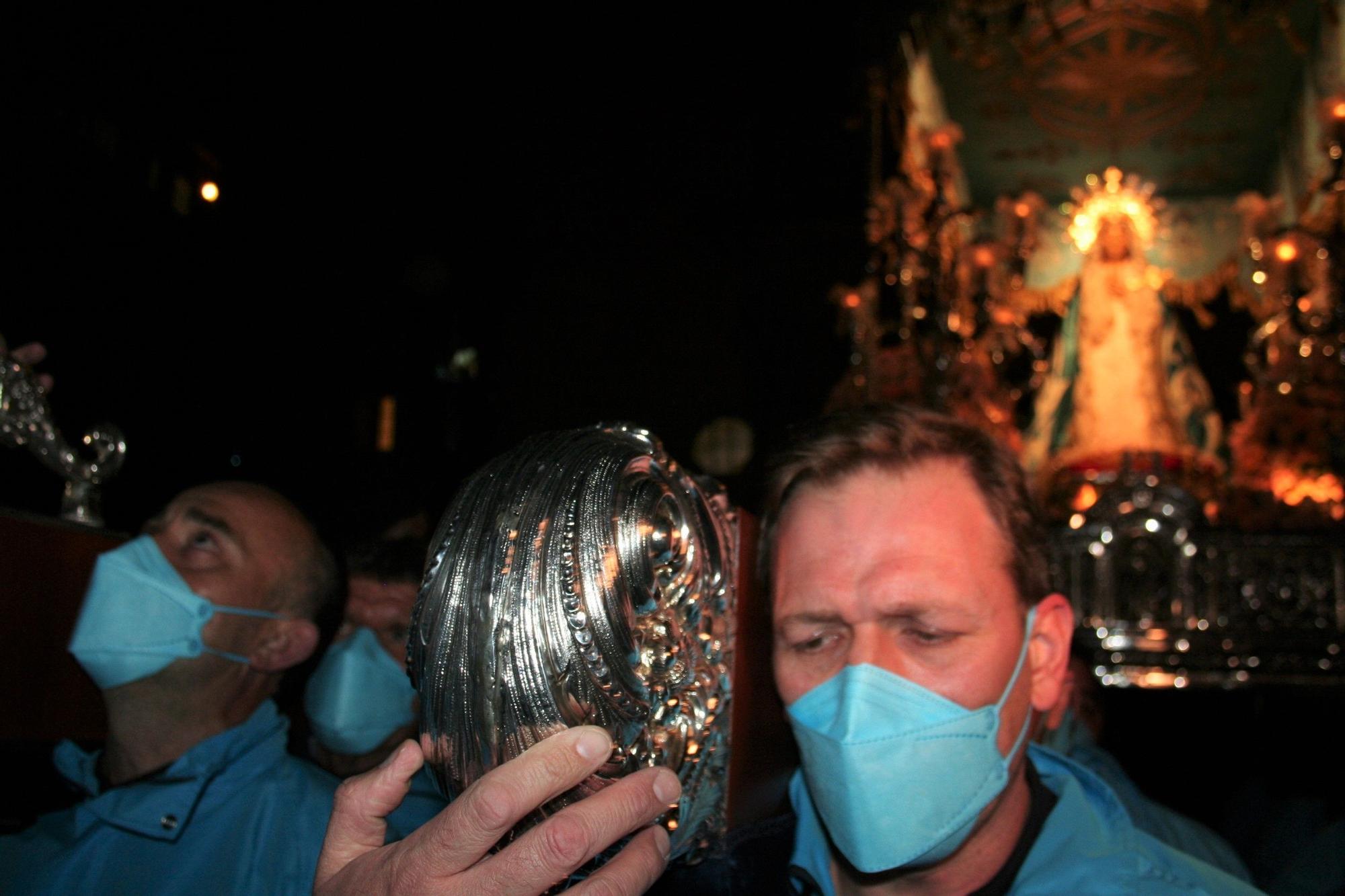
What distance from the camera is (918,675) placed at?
145cm

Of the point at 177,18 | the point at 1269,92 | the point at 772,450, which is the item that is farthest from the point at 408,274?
the point at 1269,92

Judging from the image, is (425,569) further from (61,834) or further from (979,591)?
(61,834)

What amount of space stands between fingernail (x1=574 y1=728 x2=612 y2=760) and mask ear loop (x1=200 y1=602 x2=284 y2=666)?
157 centimetres

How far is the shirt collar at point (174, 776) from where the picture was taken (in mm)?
1966

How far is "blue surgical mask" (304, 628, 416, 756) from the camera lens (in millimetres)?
2691

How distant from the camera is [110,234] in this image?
119 inches

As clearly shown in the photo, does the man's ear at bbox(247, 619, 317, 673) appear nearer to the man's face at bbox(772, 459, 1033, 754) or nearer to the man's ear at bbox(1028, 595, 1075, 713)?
the man's face at bbox(772, 459, 1033, 754)

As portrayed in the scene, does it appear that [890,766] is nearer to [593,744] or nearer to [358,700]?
[593,744]

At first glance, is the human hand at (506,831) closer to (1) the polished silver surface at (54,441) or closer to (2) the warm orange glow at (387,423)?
(1) the polished silver surface at (54,441)

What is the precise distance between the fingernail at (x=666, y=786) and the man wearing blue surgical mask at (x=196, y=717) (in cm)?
123

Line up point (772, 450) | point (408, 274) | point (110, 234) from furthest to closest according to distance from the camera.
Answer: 1. point (408, 274)
2. point (110, 234)
3. point (772, 450)

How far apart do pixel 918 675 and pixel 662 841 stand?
574 mm

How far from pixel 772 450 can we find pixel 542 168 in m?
4.34

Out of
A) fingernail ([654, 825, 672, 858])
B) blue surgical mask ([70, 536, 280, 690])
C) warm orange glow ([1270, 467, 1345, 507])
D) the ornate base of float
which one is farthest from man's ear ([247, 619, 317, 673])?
warm orange glow ([1270, 467, 1345, 507])
